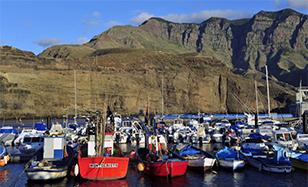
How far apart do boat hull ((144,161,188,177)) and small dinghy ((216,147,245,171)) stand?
16.1 feet

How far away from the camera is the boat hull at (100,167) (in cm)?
3391

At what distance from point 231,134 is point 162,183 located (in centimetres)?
3307

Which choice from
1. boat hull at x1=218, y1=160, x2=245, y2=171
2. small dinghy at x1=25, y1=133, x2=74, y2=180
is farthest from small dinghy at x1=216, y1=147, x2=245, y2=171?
small dinghy at x1=25, y1=133, x2=74, y2=180

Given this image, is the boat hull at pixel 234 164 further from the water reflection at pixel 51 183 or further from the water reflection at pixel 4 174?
the water reflection at pixel 4 174

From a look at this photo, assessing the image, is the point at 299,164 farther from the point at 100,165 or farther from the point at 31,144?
the point at 31,144

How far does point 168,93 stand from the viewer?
195500mm

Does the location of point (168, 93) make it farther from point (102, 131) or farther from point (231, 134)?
point (102, 131)

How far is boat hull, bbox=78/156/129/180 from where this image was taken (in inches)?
1335

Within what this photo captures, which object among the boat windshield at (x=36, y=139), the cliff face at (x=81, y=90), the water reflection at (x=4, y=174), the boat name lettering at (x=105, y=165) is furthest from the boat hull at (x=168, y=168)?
the cliff face at (x=81, y=90)

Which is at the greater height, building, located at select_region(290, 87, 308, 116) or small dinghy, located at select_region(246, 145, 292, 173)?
building, located at select_region(290, 87, 308, 116)

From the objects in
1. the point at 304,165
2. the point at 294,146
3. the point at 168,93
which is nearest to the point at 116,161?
the point at 304,165

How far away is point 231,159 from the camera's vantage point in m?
39.7

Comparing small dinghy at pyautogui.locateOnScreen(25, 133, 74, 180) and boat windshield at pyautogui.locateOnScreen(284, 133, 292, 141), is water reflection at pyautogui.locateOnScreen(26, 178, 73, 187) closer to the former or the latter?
small dinghy at pyautogui.locateOnScreen(25, 133, 74, 180)

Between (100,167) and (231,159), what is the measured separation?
474 inches
